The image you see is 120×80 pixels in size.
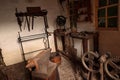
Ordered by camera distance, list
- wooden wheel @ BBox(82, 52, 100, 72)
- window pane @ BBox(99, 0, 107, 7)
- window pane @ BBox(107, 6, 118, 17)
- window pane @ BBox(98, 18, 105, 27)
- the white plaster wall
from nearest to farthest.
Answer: wooden wheel @ BBox(82, 52, 100, 72) → window pane @ BBox(107, 6, 118, 17) → window pane @ BBox(99, 0, 107, 7) → window pane @ BBox(98, 18, 105, 27) → the white plaster wall

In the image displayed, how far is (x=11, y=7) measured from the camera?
2896 mm

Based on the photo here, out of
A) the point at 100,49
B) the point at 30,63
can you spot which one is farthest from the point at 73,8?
the point at 30,63

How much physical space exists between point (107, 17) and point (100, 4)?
333mm

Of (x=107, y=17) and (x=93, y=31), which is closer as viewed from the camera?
(x=107, y=17)

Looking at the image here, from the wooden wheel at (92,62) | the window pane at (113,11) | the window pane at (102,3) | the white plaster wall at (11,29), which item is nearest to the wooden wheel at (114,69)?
the wooden wheel at (92,62)

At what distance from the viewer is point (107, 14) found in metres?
2.32

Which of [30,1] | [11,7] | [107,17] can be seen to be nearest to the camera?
[107,17]

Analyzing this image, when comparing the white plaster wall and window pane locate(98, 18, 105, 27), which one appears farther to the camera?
the white plaster wall

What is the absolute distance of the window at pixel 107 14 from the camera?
2161mm

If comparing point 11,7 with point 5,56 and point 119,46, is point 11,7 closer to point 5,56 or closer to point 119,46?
point 5,56

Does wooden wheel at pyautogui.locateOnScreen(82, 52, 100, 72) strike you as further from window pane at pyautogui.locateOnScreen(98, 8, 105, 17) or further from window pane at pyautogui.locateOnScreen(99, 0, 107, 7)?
window pane at pyautogui.locateOnScreen(99, 0, 107, 7)

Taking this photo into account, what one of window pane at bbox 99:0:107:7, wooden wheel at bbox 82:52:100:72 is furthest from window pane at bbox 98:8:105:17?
wooden wheel at bbox 82:52:100:72

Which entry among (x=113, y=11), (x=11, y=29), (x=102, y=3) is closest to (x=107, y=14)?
(x=113, y=11)

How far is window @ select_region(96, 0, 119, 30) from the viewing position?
2.16 meters
